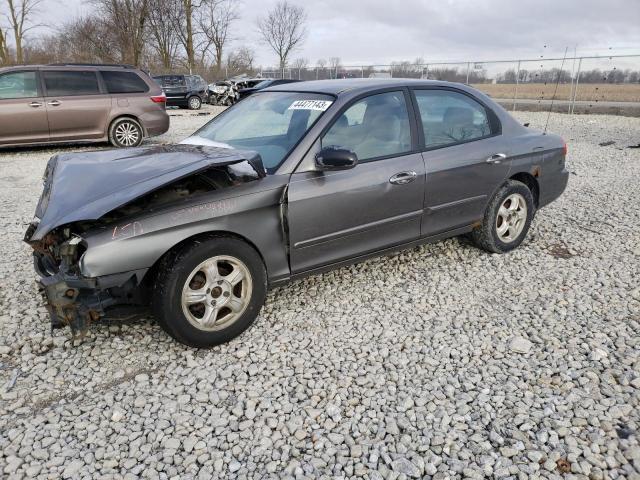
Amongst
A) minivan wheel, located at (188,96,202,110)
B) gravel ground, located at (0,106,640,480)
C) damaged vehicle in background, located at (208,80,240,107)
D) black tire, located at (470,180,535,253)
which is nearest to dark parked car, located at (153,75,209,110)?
minivan wheel, located at (188,96,202,110)

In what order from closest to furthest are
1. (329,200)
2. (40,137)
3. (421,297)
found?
(329,200)
(421,297)
(40,137)

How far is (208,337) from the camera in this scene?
2.99 metres

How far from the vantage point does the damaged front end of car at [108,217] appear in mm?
2611

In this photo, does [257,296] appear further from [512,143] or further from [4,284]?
[512,143]

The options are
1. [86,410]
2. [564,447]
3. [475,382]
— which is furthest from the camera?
[475,382]

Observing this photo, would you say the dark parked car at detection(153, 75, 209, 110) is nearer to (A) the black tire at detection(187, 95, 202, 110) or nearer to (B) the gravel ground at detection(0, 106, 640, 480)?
(A) the black tire at detection(187, 95, 202, 110)

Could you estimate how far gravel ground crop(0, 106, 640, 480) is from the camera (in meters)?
2.21

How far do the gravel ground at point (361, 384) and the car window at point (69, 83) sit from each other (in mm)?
6579

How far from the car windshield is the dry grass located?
60.5ft

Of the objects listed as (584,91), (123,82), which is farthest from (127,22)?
(584,91)

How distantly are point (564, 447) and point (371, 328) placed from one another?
1385mm

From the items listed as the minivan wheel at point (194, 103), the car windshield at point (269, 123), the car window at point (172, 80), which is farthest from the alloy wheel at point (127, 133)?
the car window at point (172, 80)

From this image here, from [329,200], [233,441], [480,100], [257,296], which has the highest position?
[480,100]

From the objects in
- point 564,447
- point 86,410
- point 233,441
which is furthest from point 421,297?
point 86,410
